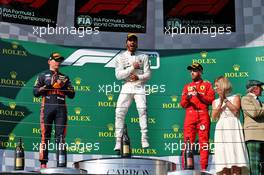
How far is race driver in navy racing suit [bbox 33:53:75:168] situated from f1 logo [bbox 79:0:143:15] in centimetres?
144

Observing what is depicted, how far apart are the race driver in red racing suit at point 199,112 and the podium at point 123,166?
125cm

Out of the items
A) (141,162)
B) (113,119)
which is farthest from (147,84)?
(141,162)

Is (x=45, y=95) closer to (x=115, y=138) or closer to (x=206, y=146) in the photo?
(x=115, y=138)

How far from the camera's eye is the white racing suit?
796 centimetres

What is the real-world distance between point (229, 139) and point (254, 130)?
13.6 inches

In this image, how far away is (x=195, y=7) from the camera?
30.4 feet

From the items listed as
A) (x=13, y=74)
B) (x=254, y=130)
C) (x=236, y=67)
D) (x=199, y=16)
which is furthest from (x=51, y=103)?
(x=199, y=16)

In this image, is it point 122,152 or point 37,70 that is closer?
point 122,152

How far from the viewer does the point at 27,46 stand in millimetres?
8750

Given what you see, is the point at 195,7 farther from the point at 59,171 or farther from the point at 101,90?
the point at 59,171

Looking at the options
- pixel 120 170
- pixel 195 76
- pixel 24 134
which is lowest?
pixel 120 170

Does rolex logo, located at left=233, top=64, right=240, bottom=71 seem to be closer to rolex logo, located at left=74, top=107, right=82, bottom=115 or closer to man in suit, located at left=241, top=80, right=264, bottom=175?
man in suit, located at left=241, top=80, right=264, bottom=175

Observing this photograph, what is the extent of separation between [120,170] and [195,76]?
83.9 inches

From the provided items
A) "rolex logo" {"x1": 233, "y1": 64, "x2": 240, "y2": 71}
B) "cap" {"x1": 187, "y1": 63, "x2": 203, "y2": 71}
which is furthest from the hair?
"rolex logo" {"x1": 233, "y1": 64, "x2": 240, "y2": 71}
